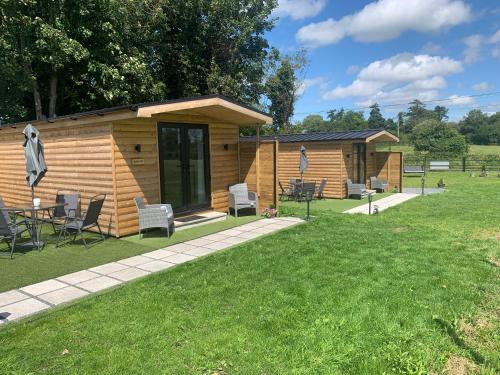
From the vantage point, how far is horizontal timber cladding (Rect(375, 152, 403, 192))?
1526cm

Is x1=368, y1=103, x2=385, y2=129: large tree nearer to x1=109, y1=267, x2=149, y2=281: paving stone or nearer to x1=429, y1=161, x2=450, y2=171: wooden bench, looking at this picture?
x1=429, y1=161, x2=450, y2=171: wooden bench

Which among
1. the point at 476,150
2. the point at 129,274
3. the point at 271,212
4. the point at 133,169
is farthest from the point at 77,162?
the point at 476,150

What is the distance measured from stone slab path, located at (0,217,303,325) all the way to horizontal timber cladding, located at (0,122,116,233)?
5.50 ft

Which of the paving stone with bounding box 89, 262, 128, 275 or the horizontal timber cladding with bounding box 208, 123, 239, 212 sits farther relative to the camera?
the horizontal timber cladding with bounding box 208, 123, 239, 212

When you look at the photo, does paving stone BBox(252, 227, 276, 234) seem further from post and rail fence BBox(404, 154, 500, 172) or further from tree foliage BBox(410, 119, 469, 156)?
tree foliage BBox(410, 119, 469, 156)

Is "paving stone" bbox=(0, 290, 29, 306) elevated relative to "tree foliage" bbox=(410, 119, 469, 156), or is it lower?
lower

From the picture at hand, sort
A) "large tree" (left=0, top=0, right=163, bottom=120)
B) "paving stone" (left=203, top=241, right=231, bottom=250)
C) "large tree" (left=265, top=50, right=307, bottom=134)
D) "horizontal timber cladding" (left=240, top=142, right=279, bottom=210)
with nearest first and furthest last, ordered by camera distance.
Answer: "paving stone" (left=203, top=241, right=231, bottom=250), "horizontal timber cladding" (left=240, top=142, right=279, bottom=210), "large tree" (left=0, top=0, right=163, bottom=120), "large tree" (left=265, top=50, right=307, bottom=134)

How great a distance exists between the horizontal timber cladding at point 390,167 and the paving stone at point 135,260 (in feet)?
40.0

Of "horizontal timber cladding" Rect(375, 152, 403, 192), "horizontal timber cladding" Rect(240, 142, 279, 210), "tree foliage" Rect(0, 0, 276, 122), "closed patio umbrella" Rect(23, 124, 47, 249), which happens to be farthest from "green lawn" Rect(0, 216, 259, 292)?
"horizontal timber cladding" Rect(375, 152, 403, 192)

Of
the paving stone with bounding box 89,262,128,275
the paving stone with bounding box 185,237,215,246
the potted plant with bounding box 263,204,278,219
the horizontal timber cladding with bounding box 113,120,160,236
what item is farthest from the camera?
the potted plant with bounding box 263,204,278,219

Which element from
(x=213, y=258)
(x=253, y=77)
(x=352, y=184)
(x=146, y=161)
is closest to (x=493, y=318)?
(x=213, y=258)

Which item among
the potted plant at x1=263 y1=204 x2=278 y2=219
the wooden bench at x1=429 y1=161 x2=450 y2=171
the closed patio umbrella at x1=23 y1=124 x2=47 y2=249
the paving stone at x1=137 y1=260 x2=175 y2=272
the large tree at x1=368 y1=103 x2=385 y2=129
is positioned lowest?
the paving stone at x1=137 y1=260 x2=175 y2=272

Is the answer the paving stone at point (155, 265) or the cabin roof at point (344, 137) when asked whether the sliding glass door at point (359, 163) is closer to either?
the cabin roof at point (344, 137)

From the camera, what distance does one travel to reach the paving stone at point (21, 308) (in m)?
3.67
